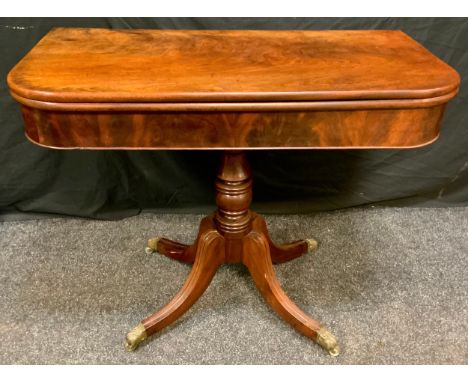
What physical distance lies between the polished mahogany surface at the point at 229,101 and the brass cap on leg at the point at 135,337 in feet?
1.65

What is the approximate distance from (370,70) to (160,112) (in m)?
0.37

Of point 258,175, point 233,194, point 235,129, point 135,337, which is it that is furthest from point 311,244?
point 235,129

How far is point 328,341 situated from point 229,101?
64cm

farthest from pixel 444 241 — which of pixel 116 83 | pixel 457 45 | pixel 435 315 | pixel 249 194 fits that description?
pixel 116 83

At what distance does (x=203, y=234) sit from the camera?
114 cm

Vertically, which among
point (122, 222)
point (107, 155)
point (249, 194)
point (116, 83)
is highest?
point (116, 83)

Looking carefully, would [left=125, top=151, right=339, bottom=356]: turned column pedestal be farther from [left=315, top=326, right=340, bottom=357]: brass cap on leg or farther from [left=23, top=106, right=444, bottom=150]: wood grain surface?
[left=23, top=106, right=444, bottom=150]: wood grain surface

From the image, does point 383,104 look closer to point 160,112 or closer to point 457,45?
point 160,112

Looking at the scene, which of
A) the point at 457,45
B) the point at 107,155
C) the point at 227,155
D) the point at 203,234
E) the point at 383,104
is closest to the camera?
the point at 383,104

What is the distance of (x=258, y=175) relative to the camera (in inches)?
59.9

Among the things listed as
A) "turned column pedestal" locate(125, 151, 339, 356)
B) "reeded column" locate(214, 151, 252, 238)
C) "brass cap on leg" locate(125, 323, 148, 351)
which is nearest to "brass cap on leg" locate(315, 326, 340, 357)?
"turned column pedestal" locate(125, 151, 339, 356)

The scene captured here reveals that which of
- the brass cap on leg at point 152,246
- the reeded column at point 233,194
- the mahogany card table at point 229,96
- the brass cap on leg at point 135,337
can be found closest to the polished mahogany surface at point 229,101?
the mahogany card table at point 229,96

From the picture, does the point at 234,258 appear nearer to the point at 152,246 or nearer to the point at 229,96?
the point at 152,246

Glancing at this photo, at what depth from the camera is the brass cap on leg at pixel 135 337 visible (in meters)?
1.07
